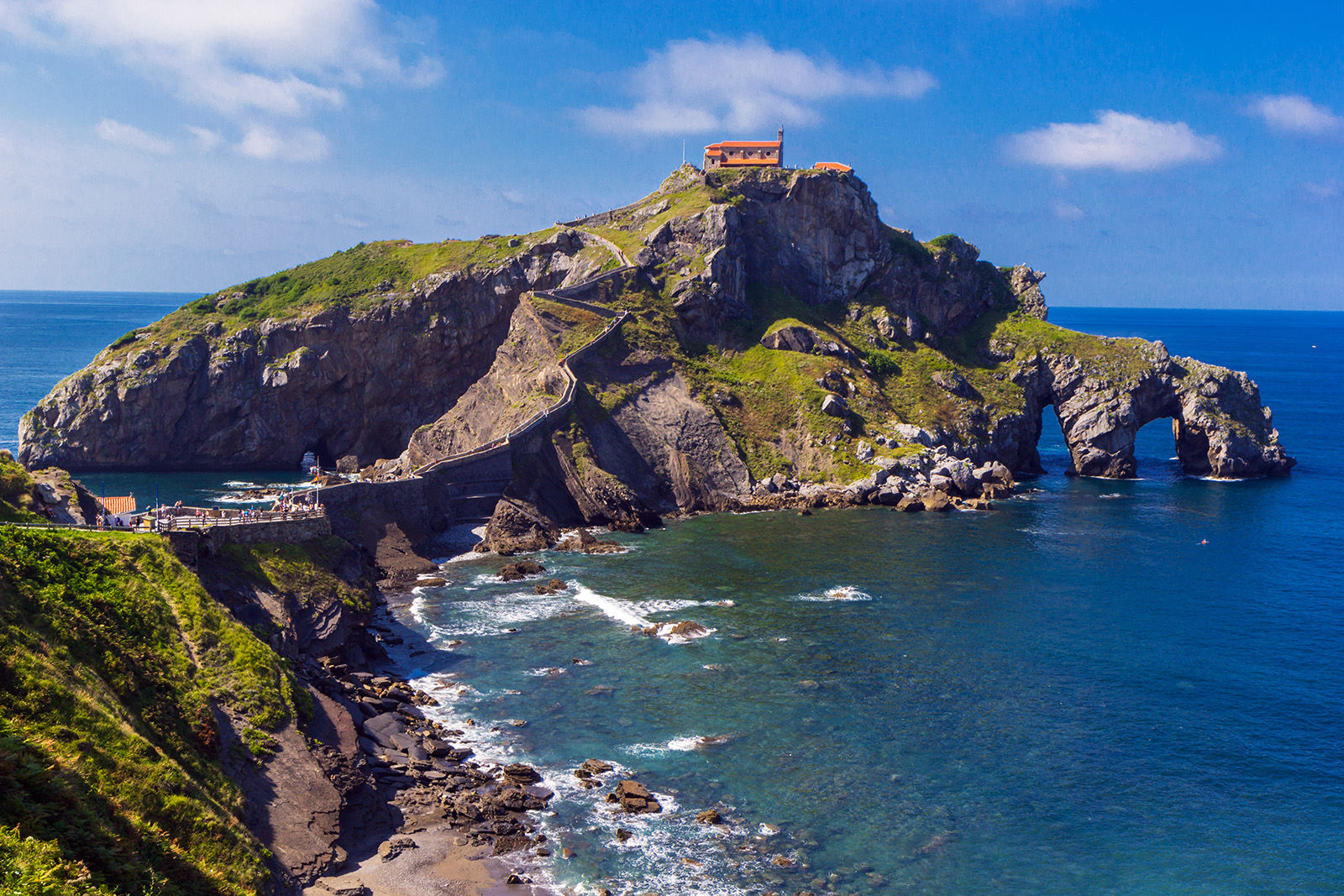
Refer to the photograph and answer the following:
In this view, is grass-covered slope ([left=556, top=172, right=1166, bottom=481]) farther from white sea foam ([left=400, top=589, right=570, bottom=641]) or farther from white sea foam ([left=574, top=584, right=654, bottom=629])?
white sea foam ([left=400, top=589, right=570, bottom=641])

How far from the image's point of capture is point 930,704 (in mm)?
52281

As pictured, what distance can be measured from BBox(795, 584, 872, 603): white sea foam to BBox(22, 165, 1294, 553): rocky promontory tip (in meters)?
28.7

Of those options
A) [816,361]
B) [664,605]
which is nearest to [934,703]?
[664,605]

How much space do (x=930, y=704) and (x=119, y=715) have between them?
3977cm

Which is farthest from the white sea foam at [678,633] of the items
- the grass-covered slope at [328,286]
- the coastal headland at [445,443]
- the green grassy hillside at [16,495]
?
the grass-covered slope at [328,286]

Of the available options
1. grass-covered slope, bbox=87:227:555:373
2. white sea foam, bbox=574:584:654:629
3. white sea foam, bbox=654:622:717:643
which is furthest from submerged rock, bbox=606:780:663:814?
grass-covered slope, bbox=87:227:555:373

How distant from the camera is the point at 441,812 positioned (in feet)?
132

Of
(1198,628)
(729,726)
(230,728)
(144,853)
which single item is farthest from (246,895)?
(1198,628)

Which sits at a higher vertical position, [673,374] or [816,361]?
[816,361]

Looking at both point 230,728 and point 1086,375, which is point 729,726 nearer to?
point 230,728

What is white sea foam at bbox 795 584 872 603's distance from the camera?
71.0m

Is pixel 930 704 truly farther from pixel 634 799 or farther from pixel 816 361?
pixel 816 361

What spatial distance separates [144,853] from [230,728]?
11779mm

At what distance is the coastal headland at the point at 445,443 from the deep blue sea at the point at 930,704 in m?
5.13
